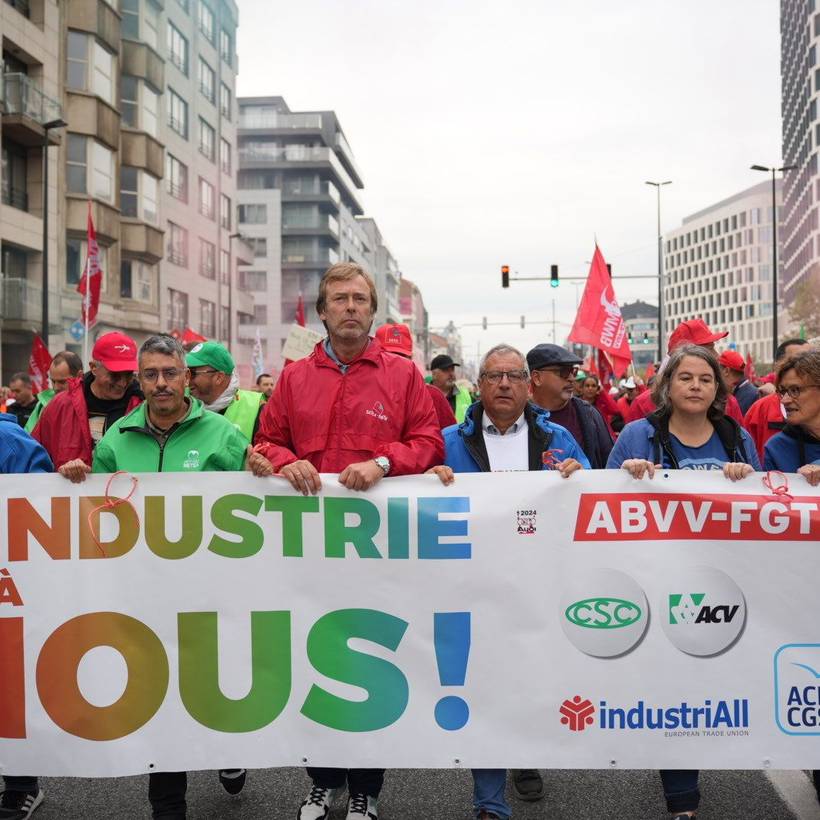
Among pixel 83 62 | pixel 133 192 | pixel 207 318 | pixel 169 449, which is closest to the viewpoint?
pixel 169 449

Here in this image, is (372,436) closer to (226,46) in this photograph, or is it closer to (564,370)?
(564,370)

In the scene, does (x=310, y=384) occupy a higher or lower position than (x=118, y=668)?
higher

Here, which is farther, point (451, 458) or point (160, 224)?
point (160, 224)

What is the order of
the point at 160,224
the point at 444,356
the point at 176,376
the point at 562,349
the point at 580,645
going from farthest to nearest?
the point at 160,224, the point at 444,356, the point at 562,349, the point at 176,376, the point at 580,645

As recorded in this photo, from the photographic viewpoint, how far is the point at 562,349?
5.20 meters

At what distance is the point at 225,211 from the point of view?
48594mm

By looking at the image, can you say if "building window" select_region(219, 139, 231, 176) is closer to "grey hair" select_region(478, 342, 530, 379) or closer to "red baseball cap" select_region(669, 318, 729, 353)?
"red baseball cap" select_region(669, 318, 729, 353)

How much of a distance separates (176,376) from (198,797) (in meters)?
1.80

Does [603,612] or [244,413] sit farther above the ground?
[244,413]

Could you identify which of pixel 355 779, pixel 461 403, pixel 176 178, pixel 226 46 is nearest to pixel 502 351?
pixel 355 779

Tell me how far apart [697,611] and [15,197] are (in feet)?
87.6

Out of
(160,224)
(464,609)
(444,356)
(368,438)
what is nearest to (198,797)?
(464,609)

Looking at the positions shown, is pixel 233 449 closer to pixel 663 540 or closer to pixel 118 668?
pixel 118 668

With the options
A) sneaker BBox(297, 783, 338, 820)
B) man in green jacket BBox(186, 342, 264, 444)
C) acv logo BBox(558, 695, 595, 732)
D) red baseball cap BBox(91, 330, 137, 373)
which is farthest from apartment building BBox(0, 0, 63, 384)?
acv logo BBox(558, 695, 595, 732)
